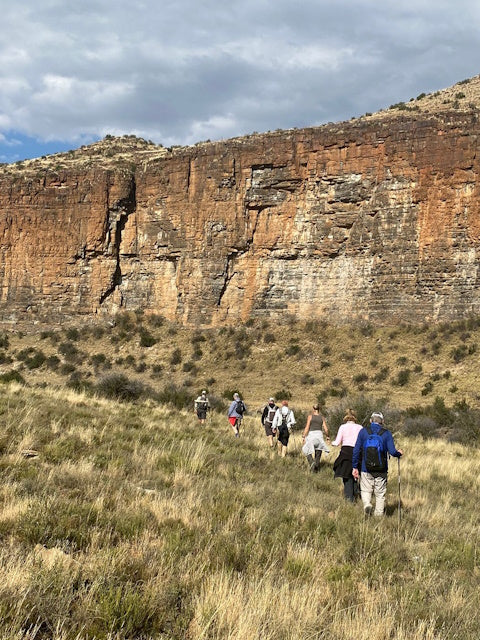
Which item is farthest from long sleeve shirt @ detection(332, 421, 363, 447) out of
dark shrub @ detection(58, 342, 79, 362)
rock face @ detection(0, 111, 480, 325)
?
dark shrub @ detection(58, 342, 79, 362)

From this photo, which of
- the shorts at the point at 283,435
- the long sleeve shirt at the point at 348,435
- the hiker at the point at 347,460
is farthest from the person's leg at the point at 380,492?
the shorts at the point at 283,435

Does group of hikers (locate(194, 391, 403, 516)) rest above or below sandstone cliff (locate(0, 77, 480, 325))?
below

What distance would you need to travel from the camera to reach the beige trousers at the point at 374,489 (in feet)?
23.1

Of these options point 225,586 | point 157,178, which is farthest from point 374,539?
point 157,178

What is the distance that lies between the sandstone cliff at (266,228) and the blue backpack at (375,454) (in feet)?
73.5

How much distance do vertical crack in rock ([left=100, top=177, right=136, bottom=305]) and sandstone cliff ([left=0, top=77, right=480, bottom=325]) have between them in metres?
0.07

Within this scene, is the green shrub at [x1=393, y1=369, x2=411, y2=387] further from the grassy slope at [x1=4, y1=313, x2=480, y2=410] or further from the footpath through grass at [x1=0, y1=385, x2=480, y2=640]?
the footpath through grass at [x1=0, y1=385, x2=480, y2=640]

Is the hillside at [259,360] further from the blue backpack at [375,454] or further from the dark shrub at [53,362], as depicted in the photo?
the blue backpack at [375,454]

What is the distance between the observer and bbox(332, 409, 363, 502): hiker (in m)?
7.86

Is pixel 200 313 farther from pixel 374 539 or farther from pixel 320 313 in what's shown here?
pixel 374 539

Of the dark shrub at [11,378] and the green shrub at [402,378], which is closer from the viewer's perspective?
the dark shrub at [11,378]

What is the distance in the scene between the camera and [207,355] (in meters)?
A: 30.9

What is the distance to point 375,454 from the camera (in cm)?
704

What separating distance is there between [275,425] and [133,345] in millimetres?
22859
